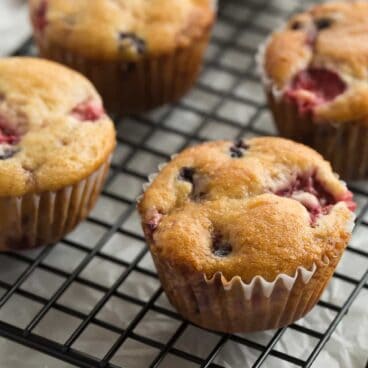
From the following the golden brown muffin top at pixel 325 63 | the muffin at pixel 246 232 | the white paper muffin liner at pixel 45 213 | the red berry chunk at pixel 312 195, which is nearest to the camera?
the muffin at pixel 246 232

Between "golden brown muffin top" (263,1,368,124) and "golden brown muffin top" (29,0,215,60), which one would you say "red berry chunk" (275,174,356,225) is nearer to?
"golden brown muffin top" (263,1,368,124)

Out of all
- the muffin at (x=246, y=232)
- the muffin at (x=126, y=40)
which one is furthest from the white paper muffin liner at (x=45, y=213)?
the muffin at (x=126, y=40)

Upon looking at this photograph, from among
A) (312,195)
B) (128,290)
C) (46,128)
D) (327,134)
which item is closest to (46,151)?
(46,128)

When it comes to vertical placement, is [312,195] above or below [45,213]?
above

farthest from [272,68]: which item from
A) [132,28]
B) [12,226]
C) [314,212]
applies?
[12,226]

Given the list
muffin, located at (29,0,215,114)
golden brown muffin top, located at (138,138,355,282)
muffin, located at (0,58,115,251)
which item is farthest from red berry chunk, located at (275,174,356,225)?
muffin, located at (29,0,215,114)

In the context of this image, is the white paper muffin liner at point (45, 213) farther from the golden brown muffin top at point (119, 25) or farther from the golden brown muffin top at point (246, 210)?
the golden brown muffin top at point (119, 25)

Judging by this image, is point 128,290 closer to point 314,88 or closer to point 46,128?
point 46,128
